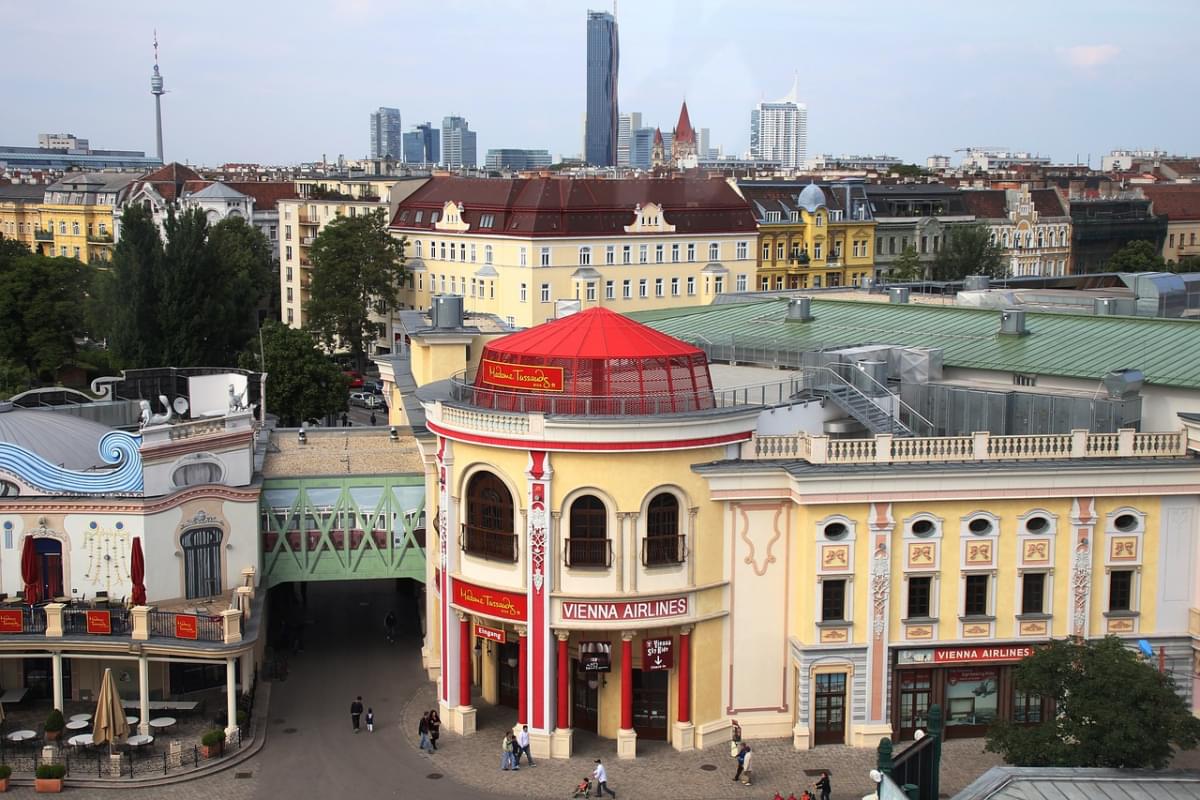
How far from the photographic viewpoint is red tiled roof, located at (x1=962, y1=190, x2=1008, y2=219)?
14600 centimetres

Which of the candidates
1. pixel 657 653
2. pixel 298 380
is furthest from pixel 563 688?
pixel 298 380

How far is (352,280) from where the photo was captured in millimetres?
116375

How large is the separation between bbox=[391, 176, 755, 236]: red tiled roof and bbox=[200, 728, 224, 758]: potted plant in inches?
2858

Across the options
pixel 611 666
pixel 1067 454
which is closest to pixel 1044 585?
pixel 1067 454

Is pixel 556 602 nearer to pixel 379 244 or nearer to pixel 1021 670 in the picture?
pixel 1021 670

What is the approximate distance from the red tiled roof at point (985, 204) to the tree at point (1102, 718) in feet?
373

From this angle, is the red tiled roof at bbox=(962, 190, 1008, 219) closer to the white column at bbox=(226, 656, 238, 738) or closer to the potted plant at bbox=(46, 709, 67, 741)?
the white column at bbox=(226, 656, 238, 738)

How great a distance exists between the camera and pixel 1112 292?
7606 centimetres

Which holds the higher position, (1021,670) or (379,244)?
(379,244)

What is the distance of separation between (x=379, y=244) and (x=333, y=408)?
3159 cm

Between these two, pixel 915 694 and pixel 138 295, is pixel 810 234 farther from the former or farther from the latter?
pixel 915 694

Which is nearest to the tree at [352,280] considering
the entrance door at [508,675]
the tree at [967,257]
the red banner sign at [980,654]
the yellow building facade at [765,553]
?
the tree at [967,257]

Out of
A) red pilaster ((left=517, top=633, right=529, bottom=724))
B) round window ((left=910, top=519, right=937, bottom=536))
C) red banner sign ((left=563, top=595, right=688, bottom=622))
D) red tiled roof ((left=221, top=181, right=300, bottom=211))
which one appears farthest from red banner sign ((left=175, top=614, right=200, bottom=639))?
red tiled roof ((left=221, top=181, right=300, bottom=211))

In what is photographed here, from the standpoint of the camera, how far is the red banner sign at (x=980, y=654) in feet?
142
